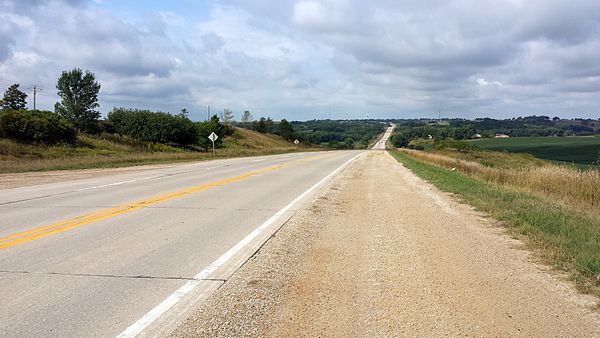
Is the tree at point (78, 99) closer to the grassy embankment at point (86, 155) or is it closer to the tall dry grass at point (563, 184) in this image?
the grassy embankment at point (86, 155)

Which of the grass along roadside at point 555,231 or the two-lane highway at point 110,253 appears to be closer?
the two-lane highway at point 110,253

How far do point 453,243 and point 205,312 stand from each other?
4.80 m

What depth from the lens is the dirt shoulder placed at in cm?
450

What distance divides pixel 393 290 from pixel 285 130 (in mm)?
130374

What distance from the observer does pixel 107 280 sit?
5.79m

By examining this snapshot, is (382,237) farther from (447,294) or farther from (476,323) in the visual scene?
(476,323)

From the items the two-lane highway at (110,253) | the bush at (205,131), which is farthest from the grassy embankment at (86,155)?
the two-lane highway at (110,253)

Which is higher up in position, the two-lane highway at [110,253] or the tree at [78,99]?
the tree at [78,99]

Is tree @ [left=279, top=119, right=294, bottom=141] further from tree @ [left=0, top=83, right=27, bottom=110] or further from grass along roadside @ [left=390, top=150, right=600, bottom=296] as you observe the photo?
grass along roadside @ [left=390, top=150, right=600, bottom=296]

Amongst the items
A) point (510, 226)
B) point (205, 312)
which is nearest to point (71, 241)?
point (205, 312)

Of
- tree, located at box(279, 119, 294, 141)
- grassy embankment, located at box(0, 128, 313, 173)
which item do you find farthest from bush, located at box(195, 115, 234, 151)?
tree, located at box(279, 119, 294, 141)

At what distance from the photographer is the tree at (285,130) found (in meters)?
134

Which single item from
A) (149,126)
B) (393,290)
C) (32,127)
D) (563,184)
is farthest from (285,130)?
(393,290)

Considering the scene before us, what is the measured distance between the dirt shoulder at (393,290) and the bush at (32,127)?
4497cm
